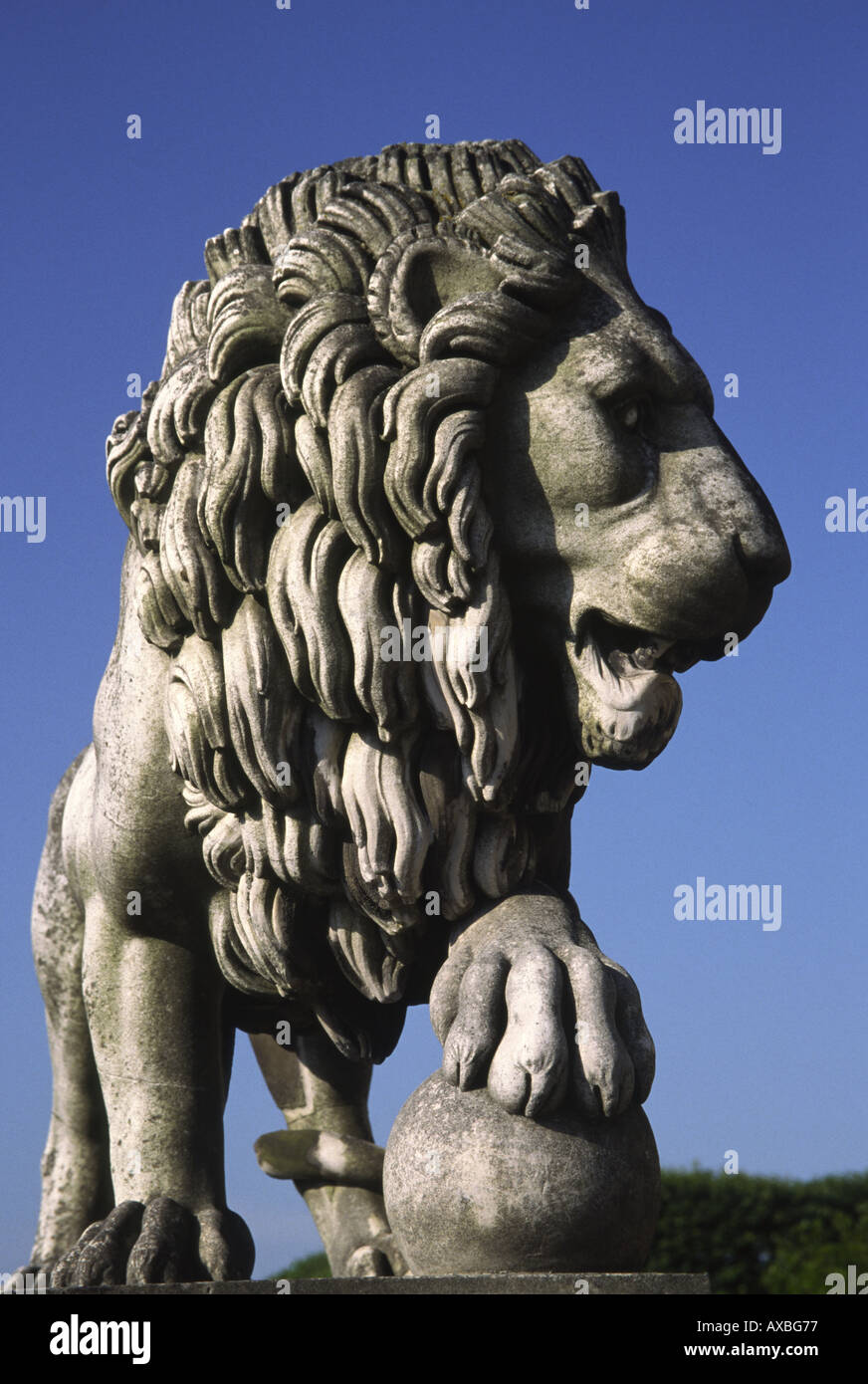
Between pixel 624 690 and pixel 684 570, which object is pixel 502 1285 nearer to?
pixel 624 690

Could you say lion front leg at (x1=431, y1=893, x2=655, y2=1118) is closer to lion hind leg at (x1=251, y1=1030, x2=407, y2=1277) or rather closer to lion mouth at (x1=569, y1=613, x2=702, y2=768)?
lion mouth at (x1=569, y1=613, x2=702, y2=768)

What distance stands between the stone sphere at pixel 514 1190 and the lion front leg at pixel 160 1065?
0.76 m

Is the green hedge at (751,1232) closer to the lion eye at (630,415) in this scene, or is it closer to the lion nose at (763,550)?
the lion nose at (763,550)

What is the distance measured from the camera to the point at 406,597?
3539 millimetres

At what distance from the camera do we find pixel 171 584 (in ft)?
12.2

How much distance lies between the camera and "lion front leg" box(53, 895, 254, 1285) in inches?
152

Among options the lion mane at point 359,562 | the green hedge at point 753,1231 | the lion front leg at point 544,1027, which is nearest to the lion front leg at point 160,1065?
the lion mane at point 359,562

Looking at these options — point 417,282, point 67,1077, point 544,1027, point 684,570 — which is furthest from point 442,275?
point 67,1077

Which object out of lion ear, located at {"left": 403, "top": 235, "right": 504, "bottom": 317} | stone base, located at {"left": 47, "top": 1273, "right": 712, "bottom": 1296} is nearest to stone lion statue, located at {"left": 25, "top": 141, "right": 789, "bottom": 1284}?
lion ear, located at {"left": 403, "top": 235, "right": 504, "bottom": 317}

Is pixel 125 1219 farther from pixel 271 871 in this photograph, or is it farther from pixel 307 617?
pixel 307 617

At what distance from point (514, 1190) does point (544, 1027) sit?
298 millimetres

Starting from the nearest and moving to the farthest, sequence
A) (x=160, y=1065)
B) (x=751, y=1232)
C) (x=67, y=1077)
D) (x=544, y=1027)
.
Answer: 1. (x=544, y=1027)
2. (x=160, y=1065)
3. (x=67, y=1077)
4. (x=751, y=1232)

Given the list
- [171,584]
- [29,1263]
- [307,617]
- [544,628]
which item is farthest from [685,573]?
[29,1263]

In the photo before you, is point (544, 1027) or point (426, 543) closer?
point (544, 1027)
